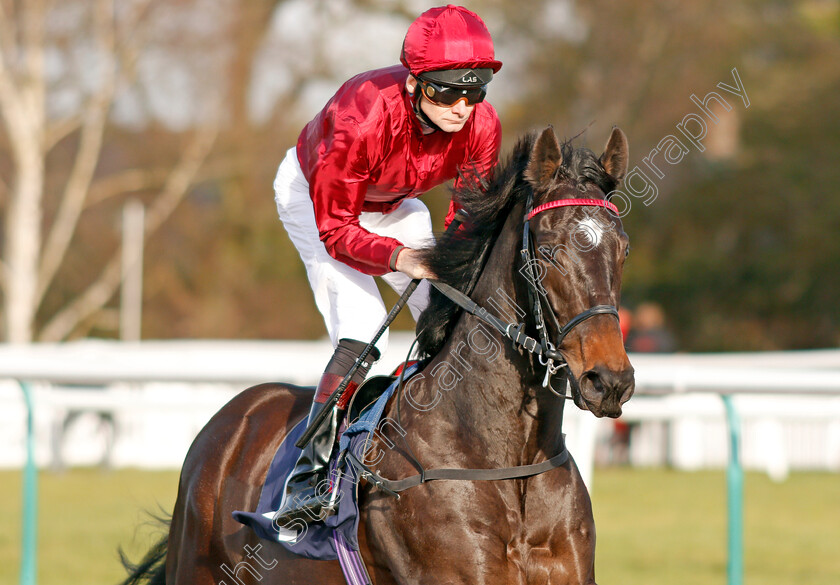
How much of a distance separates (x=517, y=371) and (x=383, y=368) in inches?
246

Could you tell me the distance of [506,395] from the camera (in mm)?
3006

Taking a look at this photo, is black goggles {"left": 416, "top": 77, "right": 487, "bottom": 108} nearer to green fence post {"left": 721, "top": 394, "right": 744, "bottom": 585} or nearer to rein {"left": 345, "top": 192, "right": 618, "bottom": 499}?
rein {"left": 345, "top": 192, "right": 618, "bottom": 499}

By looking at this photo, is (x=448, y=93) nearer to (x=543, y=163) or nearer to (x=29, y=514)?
(x=543, y=163)

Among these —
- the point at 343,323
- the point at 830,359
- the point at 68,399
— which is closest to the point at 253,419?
the point at 343,323

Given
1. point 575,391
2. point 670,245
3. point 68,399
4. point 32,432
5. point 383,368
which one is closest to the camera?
point 575,391

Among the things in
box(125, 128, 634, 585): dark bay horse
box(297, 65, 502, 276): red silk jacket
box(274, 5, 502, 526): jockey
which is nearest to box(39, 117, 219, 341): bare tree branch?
box(274, 5, 502, 526): jockey

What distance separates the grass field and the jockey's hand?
6.23ft

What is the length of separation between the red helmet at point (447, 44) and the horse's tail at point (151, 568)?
2104mm

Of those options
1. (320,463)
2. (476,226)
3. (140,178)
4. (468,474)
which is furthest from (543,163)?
(140,178)

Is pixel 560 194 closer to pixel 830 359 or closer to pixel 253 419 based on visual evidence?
pixel 253 419

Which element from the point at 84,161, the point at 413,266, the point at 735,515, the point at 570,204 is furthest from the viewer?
the point at 84,161

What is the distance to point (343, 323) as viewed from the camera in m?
3.54

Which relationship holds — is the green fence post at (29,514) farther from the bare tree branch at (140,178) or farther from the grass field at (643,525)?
the bare tree branch at (140,178)

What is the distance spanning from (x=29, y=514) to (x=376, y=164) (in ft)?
8.65
